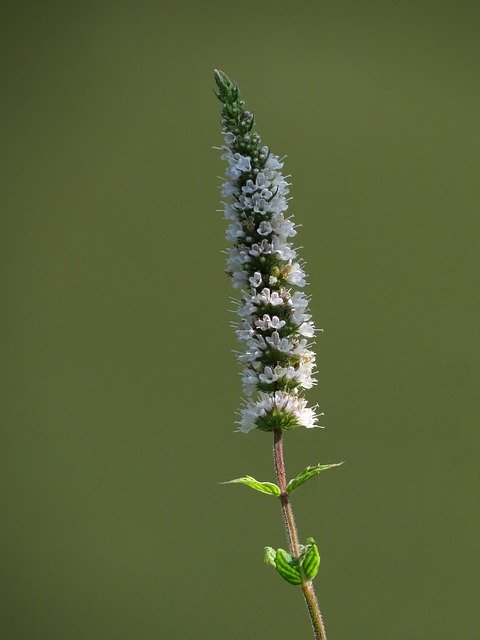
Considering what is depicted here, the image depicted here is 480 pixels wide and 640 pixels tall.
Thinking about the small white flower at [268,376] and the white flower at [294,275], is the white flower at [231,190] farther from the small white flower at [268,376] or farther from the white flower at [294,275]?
the small white flower at [268,376]

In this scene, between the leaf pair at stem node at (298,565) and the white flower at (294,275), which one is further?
the white flower at (294,275)

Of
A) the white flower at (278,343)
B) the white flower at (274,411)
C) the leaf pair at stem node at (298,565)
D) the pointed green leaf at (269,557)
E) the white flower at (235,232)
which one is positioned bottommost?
the leaf pair at stem node at (298,565)

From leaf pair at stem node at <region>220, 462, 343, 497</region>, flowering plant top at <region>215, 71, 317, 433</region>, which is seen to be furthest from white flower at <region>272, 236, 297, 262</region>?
leaf pair at stem node at <region>220, 462, 343, 497</region>

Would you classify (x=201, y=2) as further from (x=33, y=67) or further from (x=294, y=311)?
Answer: (x=294, y=311)

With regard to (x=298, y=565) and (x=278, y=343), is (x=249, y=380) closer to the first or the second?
(x=278, y=343)

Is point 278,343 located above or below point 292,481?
above

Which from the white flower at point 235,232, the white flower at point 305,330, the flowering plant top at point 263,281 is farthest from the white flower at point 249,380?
the white flower at point 235,232

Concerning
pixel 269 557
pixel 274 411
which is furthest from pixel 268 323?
pixel 269 557

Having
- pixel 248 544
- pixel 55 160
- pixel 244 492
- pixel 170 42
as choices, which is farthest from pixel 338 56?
pixel 248 544
